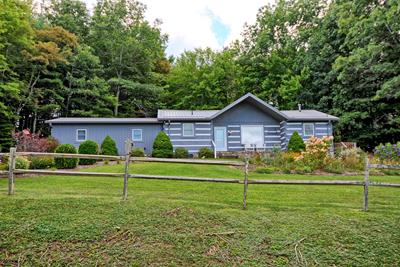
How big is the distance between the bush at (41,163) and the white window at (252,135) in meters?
12.6

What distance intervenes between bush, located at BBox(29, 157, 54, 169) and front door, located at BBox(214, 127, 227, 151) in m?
11.2

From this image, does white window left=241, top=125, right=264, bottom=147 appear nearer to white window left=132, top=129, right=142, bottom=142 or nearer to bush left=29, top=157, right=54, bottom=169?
white window left=132, top=129, right=142, bottom=142

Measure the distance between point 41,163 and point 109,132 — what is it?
846 cm

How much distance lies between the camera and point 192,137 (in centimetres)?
2062

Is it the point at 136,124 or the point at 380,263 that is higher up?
the point at 136,124

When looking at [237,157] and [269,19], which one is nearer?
[237,157]

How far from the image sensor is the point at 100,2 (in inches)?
1287

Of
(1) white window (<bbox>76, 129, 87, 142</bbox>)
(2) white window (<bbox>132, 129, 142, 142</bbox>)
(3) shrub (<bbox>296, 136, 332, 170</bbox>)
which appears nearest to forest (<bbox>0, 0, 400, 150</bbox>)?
(1) white window (<bbox>76, 129, 87, 142</bbox>)

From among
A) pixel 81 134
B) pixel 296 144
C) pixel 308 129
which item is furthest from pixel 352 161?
pixel 81 134

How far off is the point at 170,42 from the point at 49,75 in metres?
15.5

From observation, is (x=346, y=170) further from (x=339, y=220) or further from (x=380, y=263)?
(x=380, y=263)

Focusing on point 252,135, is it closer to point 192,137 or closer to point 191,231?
point 192,137

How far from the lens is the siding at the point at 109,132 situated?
20.4 metres

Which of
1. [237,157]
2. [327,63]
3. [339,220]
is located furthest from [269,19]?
[339,220]
